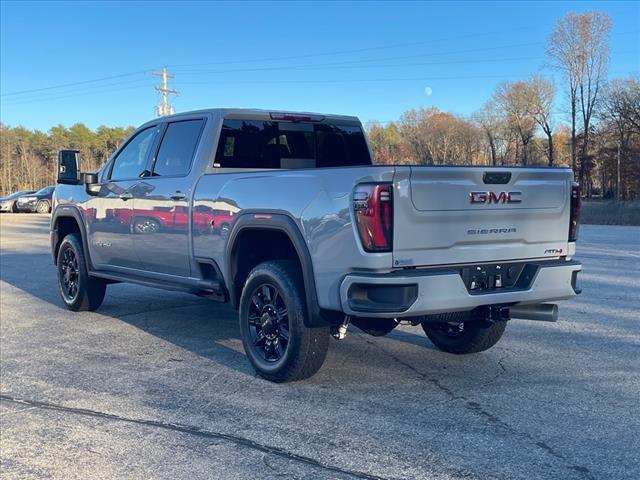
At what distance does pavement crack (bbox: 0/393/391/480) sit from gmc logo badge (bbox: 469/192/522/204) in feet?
6.70

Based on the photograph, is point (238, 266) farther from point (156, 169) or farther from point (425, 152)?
point (425, 152)

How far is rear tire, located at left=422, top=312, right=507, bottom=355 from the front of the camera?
19.1 ft

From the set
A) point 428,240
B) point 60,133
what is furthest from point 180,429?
point 60,133

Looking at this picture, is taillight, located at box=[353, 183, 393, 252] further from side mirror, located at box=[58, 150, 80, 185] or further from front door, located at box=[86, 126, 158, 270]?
side mirror, located at box=[58, 150, 80, 185]

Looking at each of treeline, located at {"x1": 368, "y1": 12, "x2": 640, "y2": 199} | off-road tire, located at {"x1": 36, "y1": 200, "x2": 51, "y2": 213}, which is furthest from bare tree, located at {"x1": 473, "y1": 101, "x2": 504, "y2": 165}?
off-road tire, located at {"x1": 36, "y1": 200, "x2": 51, "y2": 213}

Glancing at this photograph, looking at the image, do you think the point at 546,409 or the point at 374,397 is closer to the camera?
the point at 546,409

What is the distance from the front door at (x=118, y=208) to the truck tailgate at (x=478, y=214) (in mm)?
3501

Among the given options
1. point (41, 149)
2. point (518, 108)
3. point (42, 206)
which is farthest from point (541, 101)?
point (41, 149)

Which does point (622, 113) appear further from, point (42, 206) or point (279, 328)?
point (279, 328)

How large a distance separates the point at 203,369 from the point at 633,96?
2466 inches

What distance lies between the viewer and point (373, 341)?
6.65 meters

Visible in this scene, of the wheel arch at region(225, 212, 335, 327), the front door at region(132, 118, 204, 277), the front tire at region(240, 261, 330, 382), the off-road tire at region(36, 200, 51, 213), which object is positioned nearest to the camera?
the wheel arch at region(225, 212, 335, 327)

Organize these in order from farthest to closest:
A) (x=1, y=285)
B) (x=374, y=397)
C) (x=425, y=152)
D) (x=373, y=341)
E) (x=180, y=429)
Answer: (x=425, y=152), (x=1, y=285), (x=373, y=341), (x=374, y=397), (x=180, y=429)

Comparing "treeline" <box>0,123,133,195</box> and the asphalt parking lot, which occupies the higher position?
"treeline" <box>0,123,133,195</box>
